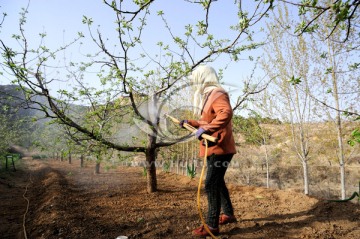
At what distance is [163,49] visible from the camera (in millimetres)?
4938

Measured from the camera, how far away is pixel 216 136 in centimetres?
292

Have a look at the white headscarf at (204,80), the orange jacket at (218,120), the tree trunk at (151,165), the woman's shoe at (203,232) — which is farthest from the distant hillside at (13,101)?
the woman's shoe at (203,232)

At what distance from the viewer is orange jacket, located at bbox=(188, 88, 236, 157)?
2660mm

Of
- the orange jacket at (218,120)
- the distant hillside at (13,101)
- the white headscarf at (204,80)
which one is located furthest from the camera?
the distant hillside at (13,101)

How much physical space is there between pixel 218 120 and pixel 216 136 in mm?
341

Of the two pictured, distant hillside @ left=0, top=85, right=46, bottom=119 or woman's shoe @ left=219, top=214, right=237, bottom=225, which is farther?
distant hillside @ left=0, top=85, right=46, bottom=119

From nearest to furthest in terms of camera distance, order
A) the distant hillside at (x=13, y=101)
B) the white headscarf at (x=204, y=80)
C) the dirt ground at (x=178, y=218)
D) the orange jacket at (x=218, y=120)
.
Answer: the orange jacket at (x=218, y=120) → the dirt ground at (x=178, y=218) → the white headscarf at (x=204, y=80) → the distant hillside at (x=13, y=101)

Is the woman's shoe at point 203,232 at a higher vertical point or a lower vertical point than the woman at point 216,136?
lower

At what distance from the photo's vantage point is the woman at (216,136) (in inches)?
107

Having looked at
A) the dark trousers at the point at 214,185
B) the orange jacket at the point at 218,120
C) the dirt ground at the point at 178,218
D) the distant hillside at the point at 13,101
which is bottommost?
the dirt ground at the point at 178,218

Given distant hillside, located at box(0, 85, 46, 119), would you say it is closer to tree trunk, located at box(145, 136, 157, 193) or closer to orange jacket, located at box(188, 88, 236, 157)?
tree trunk, located at box(145, 136, 157, 193)

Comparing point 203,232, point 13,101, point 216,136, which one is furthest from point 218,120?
point 13,101

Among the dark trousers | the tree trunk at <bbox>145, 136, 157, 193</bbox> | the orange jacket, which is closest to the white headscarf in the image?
the orange jacket

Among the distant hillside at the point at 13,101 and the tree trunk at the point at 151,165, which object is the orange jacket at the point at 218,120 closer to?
the tree trunk at the point at 151,165
